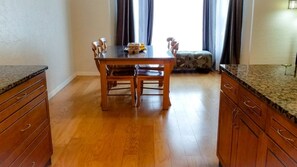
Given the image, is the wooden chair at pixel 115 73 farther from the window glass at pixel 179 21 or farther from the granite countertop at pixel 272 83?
the window glass at pixel 179 21

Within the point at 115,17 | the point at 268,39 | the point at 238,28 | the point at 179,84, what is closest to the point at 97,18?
the point at 115,17

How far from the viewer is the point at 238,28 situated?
5.79 m

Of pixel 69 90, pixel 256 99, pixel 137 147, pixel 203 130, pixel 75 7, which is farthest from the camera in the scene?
pixel 75 7

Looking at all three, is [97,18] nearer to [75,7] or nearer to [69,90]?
[75,7]

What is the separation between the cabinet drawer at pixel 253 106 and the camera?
1.44 meters

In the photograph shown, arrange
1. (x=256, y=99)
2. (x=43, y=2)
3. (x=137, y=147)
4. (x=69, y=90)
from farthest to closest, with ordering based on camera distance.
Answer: (x=69, y=90) < (x=43, y=2) < (x=137, y=147) < (x=256, y=99)

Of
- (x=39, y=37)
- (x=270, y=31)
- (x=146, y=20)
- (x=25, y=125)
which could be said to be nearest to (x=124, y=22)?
(x=146, y=20)

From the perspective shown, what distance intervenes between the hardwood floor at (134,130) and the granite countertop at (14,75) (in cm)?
88

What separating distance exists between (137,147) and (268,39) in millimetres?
3699

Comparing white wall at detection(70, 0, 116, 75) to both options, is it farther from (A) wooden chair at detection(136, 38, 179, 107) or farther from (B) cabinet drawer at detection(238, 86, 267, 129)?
(B) cabinet drawer at detection(238, 86, 267, 129)

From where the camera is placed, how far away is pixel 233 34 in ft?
19.1

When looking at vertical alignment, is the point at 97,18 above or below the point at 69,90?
above

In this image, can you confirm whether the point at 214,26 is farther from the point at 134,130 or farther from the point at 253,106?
the point at 253,106

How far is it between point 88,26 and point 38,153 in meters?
4.05
